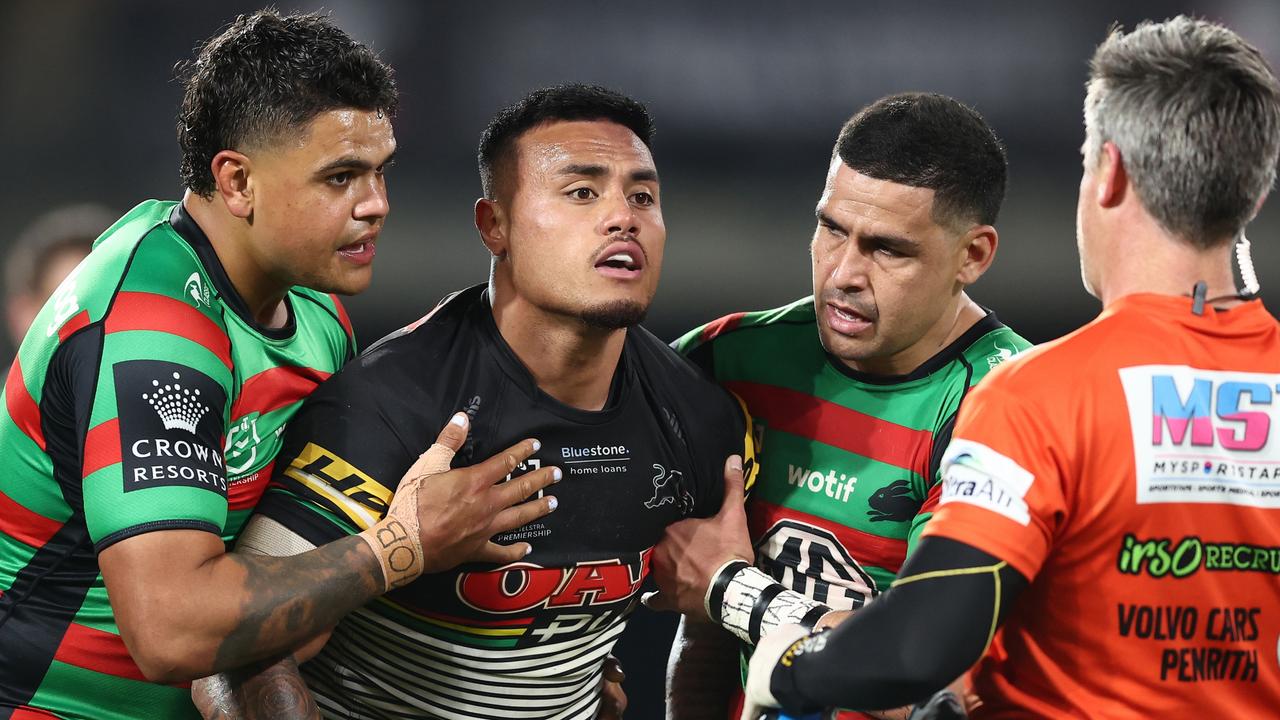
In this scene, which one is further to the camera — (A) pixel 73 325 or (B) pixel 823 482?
(B) pixel 823 482

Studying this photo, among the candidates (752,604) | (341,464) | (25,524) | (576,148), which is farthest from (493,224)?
(25,524)

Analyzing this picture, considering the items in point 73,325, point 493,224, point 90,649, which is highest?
point 493,224

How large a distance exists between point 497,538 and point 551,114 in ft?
2.95

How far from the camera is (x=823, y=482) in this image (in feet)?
9.01

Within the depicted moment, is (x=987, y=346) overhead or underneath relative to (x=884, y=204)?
underneath

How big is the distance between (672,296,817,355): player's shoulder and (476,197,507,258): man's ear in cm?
63

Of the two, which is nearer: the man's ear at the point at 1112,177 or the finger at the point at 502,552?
the man's ear at the point at 1112,177

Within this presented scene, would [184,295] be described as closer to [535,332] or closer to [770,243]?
[535,332]

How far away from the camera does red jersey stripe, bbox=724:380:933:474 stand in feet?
8.80

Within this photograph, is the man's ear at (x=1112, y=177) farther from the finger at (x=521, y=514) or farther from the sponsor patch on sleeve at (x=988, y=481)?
the finger at (x=521, y=514)

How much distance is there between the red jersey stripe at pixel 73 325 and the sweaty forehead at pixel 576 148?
90 cm

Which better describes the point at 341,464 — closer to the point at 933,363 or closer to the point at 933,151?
the point at 933,363

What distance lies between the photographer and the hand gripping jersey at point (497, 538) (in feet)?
7.54

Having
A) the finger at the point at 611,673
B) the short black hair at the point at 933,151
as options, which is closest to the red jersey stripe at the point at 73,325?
the finger at the point at 611,673
